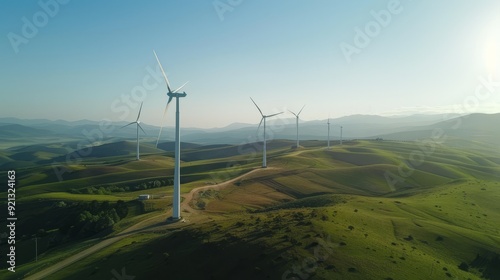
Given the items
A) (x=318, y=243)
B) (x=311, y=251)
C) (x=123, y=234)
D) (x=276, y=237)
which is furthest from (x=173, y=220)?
(x=311, y=251)

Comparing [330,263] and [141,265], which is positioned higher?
[330,263]

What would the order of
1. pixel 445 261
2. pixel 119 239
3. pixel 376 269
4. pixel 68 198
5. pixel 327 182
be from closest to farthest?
1. pixel 376 269
2. pixel 445 261
3. pixel 119 239
4. pixel 68 198
5. pixel 327 182

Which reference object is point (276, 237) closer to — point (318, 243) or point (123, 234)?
point (318, 243)

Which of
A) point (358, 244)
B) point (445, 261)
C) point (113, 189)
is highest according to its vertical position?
point (358, 244)

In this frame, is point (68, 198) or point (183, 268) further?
point (68, 198)

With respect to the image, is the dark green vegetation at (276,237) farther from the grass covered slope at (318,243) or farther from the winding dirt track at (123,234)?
the winding dirt track at (123,234)

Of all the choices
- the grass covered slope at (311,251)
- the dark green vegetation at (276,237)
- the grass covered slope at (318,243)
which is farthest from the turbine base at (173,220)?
the grass covered slope at (311,251)

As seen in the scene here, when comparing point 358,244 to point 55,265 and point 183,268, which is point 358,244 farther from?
point 55,265

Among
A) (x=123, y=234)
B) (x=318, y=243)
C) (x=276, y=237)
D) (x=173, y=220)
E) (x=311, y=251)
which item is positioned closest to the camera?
(x=311, y=251)

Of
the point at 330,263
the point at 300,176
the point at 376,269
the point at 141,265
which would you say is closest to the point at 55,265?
the point at 141,265

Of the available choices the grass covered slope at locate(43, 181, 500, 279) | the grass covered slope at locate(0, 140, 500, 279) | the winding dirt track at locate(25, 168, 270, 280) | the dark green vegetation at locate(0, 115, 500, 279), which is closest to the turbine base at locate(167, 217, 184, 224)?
the winding dirt track at locate(25, 168, 270, 280)

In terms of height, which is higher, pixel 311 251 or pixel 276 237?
pixel 311 251
